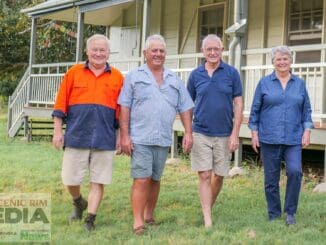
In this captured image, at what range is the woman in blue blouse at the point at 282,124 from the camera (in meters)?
5.68

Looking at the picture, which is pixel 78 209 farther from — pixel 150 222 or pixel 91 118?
pixel 91 118

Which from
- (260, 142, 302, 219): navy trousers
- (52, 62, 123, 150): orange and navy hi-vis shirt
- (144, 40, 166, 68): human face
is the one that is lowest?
Result: (260, 142, 302, 219): navy trousers

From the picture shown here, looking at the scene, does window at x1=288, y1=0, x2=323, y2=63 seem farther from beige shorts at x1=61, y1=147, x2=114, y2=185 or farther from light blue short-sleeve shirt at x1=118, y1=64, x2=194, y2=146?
beige shorts at x1=61, y1=147, x2=114, y2=185

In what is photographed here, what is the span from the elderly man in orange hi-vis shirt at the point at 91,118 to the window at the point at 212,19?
28.4ft

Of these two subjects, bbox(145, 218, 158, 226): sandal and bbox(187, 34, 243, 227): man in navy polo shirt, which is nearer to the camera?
bbox(187, 34, 243, 227): man in navy polo shirt

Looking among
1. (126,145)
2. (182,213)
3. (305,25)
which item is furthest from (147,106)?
(305,25)

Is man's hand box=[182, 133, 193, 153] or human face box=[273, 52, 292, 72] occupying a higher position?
human face box=[273, 52, 292, 72]

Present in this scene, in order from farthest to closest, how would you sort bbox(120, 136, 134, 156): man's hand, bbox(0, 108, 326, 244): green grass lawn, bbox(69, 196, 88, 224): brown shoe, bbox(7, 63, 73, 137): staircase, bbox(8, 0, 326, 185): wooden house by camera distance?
bbox(7, 63, 73, 137): staircase < bbox(8, 0, 326, 185): wooden house < bbox(69, 196, 88, 224): brown shoe < bbox(120, 136, 134, 156): man's hand < bbox(0, 108, 326, 244): green grass lawn

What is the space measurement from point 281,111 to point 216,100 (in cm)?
66

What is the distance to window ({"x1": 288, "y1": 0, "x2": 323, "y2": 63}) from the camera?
38.1 ft

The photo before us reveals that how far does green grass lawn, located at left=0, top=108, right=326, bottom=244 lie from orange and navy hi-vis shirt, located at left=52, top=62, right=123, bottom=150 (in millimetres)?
916

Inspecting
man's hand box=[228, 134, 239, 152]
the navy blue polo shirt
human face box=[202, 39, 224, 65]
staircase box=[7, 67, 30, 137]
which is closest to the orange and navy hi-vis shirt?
the navy blue polo shirt

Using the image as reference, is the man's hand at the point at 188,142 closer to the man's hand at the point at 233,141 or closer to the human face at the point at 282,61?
the man's hand at the point at 233,141

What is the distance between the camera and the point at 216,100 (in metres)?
5.69
